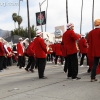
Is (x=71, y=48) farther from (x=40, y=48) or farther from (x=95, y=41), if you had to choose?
(x=40, y=48)

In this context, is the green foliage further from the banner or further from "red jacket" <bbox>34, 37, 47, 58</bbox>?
"red jacket" <bbox>34, 37, 47, 58</bbox>

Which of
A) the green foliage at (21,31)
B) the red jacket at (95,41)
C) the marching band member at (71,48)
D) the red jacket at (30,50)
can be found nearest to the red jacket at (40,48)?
the marching band member at (71,48)

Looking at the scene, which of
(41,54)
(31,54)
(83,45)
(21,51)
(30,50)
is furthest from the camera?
(21,51)

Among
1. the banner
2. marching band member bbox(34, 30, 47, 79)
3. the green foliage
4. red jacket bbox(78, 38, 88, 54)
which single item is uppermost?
the green foliage

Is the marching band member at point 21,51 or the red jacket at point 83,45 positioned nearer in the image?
the red jacket at point 83,45

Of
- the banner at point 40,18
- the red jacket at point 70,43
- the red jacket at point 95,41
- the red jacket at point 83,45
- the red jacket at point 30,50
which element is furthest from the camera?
the banner at point 40,18

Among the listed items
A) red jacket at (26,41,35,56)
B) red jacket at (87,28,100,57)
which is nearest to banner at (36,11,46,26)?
red jacket at (26,41,35,56)

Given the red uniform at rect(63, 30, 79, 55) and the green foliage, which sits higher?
the green foliage

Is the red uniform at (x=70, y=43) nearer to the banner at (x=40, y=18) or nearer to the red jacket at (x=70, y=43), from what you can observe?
the red jacket at (x=70, y=43)

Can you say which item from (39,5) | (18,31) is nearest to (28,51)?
(39,5)

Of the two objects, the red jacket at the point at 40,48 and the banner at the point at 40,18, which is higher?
the banner at the point at 40,18

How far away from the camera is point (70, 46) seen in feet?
31.3

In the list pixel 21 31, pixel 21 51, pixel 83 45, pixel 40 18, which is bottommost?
pixel 21 51

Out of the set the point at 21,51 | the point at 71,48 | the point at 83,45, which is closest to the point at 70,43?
the point at 71,48
